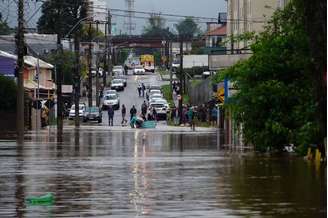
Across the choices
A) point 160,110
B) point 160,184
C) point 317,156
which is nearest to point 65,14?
point 160,110

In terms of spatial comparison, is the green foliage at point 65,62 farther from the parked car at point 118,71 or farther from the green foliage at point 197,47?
the green foliage at point 197,47

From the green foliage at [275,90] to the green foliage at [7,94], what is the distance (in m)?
32.6

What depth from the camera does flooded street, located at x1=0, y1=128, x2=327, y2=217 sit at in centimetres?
1695

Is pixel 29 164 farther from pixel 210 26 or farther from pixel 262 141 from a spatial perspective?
pixel 210 26

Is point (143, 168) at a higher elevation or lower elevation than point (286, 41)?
lower

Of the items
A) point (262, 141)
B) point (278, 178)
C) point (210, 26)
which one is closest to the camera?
point (278, 178)

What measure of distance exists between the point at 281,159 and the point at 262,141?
139cm

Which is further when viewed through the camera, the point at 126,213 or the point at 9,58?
the point at 9,58

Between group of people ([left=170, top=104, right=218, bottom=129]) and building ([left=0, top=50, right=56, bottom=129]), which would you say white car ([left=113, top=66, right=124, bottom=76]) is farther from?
group of people ([left=170, top=104, right=218, bottom=129])

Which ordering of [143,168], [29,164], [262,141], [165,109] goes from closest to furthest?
1. [143,168]
2. [29,164]
3. [262,141]
4. [165,109]

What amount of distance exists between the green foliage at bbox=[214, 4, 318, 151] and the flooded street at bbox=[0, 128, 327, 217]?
30.2 inches

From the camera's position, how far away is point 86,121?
83062 millimetres

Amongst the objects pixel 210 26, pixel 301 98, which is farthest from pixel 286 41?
pixel 210 26

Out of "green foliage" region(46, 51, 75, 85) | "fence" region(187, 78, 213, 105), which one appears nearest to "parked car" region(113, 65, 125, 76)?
"fence" region(187, 78, 213, 105)
